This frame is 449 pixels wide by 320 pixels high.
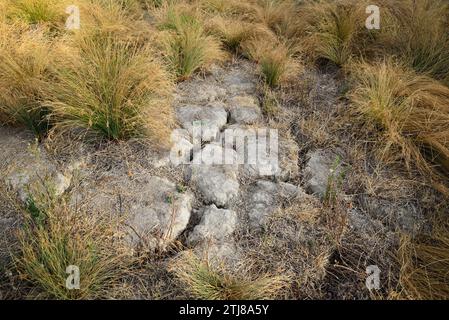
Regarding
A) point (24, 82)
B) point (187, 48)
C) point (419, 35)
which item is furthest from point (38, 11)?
point (419, 35)

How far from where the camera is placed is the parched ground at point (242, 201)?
2051 mm

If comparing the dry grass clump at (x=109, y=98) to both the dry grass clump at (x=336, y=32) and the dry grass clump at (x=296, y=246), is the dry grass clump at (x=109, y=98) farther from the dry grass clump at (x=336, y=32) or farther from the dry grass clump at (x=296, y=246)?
the dry grass clump at (x=336, y=32)

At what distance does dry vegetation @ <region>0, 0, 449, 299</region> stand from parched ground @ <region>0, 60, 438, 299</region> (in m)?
0.05

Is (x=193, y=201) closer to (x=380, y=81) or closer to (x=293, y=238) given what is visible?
(x=293, y=238)

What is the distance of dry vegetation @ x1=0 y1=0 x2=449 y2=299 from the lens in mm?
1932

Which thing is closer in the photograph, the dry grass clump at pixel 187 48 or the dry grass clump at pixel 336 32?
the dry grass clump at pixel 187 48

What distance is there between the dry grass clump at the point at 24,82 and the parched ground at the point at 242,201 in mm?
147

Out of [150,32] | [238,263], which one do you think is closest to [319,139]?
[238,263]

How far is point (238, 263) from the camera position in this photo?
206 centimetres

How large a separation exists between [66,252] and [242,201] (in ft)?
3.75

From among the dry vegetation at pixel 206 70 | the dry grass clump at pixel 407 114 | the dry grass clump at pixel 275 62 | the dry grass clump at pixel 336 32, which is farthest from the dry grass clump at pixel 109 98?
the dry grass clump at pixel 336 32

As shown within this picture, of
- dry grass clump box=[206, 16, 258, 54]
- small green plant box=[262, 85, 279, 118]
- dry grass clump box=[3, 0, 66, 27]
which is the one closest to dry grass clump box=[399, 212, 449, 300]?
small green plant box=[262, 85, 279, 118]

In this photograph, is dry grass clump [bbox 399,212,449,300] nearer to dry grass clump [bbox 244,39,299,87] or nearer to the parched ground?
the parched ground

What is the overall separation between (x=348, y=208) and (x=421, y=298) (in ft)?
2.29
